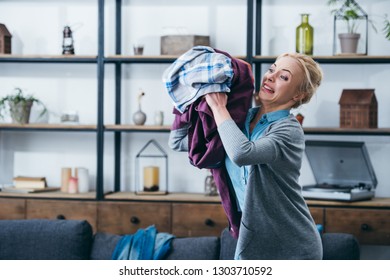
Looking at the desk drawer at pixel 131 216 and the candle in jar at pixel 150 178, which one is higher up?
the candle in jar at pixel 150 178

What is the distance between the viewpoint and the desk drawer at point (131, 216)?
165 inches

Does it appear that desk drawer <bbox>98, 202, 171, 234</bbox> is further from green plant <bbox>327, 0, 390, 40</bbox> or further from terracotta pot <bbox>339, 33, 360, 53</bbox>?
green plant <bbox>327, 0, 390, 40</bbox>

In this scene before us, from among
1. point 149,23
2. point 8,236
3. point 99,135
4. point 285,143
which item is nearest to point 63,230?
point 8,236

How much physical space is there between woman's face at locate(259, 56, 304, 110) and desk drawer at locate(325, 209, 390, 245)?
2.06m

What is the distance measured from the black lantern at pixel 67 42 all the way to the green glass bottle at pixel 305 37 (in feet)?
4.64

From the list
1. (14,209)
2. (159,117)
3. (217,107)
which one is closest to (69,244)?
(14,209)

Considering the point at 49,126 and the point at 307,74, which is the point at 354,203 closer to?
the point at 49,126

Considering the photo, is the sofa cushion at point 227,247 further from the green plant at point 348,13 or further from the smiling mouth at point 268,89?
the green plant at point 348,13

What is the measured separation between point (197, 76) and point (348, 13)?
8.50 ft

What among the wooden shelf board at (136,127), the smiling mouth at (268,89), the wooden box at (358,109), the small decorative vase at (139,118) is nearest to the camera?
the smiling mouth at (268,89)

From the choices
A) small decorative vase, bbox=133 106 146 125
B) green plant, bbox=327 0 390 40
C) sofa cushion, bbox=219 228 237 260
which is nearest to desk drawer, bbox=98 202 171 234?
small decorative vase, bbox=133 106 146 125

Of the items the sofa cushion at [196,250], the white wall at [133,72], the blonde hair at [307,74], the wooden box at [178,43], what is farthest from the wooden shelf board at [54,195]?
the blonde hair at [307,74]

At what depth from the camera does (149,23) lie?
15.1 feet
